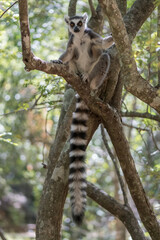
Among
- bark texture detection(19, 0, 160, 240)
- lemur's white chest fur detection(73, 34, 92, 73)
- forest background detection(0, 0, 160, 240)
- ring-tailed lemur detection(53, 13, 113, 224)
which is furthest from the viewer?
forest background detection(0, 0, 160, 240)

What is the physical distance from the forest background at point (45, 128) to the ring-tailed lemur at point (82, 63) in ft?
1.52

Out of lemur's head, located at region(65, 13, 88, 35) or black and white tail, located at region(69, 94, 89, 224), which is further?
lemur's head, located at region(65, 13, 88, 35)

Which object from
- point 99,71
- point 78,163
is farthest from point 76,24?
point 78,163

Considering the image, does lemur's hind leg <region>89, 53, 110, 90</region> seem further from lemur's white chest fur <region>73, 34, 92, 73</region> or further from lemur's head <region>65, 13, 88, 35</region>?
lemur's head <region>65, 13, 88, 35</region>

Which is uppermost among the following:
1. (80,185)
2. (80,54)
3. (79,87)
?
(80,54)

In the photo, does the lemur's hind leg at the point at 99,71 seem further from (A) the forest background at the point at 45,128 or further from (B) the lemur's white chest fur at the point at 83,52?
(A) the forest background at the point at 45,128

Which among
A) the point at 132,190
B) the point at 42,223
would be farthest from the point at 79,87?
the point at 42,223

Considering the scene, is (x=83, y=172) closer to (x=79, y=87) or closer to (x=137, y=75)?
(x=79, y=87)

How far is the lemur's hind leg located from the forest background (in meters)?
0.53

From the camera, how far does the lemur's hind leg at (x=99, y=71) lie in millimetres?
5512

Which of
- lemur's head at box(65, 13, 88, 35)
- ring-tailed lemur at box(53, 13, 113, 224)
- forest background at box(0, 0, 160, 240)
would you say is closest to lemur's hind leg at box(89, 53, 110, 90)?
ring-tailed lemur at box(53, 13, 113, 224)

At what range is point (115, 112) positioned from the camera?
4.57 m

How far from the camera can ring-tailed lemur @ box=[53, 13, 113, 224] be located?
477 centimetres

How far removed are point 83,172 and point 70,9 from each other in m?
3.56
